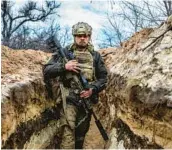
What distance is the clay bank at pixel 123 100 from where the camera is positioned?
5.20 meters

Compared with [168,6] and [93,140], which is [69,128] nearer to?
[93,140]

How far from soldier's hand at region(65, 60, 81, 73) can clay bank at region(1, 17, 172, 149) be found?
0.48 metres

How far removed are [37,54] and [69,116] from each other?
2557 mm

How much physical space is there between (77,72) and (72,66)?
0.40 ft

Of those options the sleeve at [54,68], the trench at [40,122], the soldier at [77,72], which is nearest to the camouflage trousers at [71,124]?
the soldier at [77,72]

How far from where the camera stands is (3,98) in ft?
18.8

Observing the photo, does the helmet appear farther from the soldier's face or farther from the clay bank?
the clay bank

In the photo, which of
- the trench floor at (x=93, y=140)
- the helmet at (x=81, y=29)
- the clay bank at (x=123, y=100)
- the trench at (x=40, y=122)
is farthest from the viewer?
the trench floor at (x=93, y=140)

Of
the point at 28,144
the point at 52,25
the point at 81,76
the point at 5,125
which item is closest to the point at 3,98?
the point at 5,125

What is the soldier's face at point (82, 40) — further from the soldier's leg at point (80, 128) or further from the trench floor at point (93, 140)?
the trench floor at point (93, 140)

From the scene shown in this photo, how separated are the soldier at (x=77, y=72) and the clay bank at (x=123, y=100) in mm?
229

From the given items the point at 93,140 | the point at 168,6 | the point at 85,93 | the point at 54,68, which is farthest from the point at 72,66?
the point at 168,6

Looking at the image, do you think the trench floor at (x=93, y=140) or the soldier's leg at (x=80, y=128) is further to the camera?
the trench floor at (x=93, y=140)

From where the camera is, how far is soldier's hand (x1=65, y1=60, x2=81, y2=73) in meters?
6.71
